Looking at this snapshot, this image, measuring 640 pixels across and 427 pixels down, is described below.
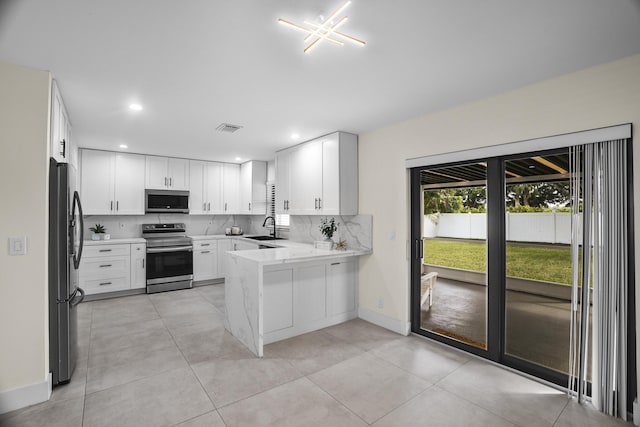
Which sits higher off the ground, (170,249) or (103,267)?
(170,249)

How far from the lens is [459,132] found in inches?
122

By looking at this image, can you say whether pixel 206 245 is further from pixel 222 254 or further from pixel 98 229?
pixel 98 229

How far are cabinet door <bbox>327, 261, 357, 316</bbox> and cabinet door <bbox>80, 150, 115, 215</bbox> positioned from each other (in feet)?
13.3

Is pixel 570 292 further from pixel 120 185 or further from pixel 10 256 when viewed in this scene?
pixel 120 185

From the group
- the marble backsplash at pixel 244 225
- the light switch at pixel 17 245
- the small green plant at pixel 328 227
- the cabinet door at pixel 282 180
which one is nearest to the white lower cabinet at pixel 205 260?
the marble backsplash at pixel 244 225

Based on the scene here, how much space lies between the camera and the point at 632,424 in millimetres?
2045

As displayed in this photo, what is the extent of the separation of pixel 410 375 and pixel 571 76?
8.91ft

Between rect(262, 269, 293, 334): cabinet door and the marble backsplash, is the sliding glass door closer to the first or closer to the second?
the marble backsplash

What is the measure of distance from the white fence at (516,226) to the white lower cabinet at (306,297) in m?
1.27

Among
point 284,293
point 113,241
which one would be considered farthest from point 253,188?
point 284,293

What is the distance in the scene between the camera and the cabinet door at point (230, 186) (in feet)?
21.3

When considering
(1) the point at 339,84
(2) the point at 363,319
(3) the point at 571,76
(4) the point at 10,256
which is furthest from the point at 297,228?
(3) the point at 571,76

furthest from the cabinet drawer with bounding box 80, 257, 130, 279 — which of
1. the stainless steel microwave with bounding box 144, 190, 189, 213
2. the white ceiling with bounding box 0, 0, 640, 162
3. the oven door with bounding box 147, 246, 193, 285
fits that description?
the white ceiling with bounding box 0, 0, 640, 162

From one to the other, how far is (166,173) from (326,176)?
3412 mm
